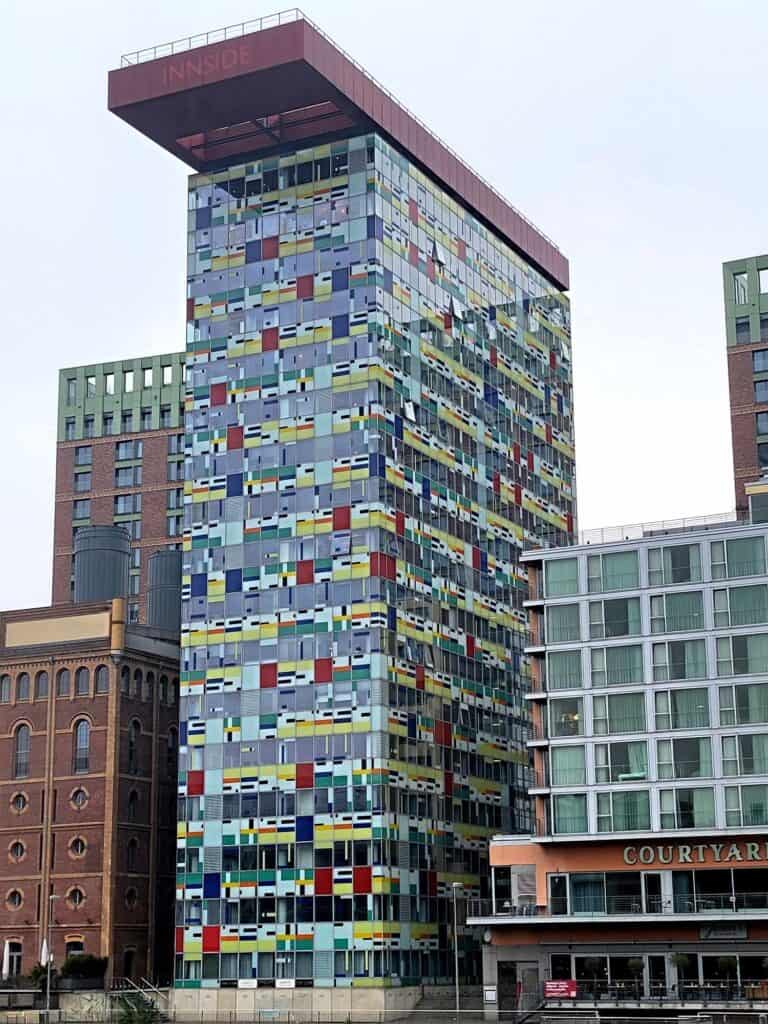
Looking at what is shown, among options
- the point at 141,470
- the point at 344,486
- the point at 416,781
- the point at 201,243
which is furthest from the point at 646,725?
the point at 141,470

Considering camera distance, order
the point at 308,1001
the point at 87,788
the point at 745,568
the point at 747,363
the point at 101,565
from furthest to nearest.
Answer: the point at 747,363 < the point at 101,565 < the point at 87,788 < the point at 308,1001 < the point at 745,568

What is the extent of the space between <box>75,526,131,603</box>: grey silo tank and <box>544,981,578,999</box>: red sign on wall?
190 feet

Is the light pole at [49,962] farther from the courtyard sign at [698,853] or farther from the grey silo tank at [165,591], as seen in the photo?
the courtyard sign at [698,853]

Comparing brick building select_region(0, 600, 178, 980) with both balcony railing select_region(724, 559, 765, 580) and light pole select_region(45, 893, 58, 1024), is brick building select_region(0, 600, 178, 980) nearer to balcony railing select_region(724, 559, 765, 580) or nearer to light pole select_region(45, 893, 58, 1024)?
light pole select_region(45, 893, 58, 1024)

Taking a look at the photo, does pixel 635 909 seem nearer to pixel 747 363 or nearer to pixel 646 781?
pixel 646 781

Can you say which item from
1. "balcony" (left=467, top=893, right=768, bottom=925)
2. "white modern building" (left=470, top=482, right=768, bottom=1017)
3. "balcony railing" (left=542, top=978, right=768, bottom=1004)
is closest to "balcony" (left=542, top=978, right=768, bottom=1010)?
"balcony railing" (left=542, top=978, right=768, bottom=1004)

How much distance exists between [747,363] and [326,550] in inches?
2359

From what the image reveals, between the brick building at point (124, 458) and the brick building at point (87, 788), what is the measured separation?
165 ft

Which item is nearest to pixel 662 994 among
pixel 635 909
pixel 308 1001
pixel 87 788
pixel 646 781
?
pixel 635 909

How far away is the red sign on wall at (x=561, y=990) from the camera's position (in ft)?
335

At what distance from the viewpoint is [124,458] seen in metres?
190

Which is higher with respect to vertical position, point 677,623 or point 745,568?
point 745,568

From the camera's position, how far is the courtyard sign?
104 meters

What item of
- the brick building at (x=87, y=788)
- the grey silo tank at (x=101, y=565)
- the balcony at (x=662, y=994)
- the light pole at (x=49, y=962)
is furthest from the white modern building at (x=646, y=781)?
the grey silo tank at (x=101, y=565)
